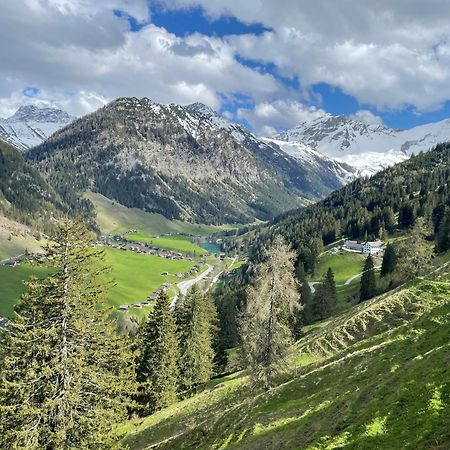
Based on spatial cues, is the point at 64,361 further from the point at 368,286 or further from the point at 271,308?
the point at 368,286

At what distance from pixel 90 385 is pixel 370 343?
105 feet

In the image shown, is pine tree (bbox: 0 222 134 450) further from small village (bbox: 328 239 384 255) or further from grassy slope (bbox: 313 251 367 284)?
small village (bbox: 328 239 384 255)

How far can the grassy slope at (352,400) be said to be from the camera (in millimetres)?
24578

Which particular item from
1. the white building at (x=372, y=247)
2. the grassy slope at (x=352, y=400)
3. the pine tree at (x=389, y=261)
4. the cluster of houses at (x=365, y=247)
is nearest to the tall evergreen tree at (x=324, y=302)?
the pine tree at (x=389, y=261)

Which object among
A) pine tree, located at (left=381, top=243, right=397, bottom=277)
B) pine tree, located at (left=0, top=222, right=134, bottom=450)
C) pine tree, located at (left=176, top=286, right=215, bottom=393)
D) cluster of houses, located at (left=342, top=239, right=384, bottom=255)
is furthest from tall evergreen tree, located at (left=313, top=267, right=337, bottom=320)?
pine tree, located at (left=0, top=222, right=134, bottom=450)

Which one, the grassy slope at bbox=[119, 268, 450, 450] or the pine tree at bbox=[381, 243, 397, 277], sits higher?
the pine tree at bbox=[381, 243, 397, 277]

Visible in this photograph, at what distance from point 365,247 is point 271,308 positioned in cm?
13351

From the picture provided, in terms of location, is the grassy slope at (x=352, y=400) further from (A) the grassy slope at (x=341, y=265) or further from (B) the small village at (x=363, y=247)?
(B) the small village at (x=363, y=247)

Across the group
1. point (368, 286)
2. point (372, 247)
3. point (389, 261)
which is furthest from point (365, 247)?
point (368, 286)

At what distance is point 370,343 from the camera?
50.5 meters

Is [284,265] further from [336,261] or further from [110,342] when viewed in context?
[336,261]

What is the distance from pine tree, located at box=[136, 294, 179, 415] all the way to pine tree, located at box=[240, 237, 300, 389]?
661 inches

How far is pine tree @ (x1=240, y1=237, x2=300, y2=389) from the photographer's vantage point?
47375 mm

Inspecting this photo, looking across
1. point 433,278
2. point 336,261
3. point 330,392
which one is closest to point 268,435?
point 330,392
